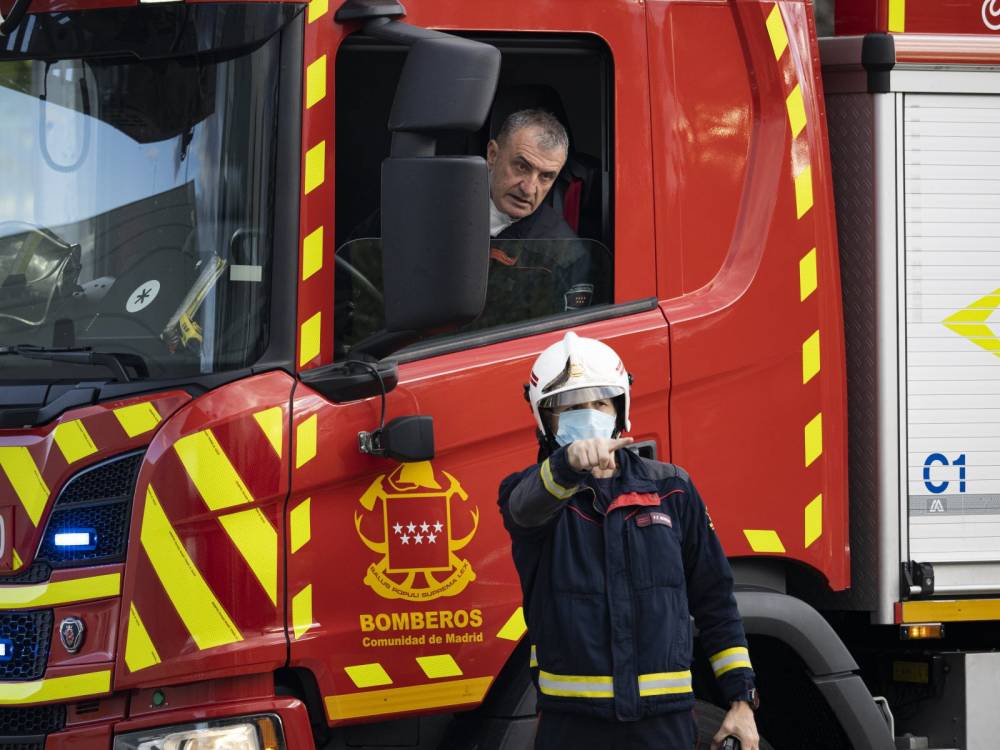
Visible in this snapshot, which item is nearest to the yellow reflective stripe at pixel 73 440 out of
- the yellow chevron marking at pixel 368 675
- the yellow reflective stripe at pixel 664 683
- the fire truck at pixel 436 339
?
the fire truck at pixel 436 339

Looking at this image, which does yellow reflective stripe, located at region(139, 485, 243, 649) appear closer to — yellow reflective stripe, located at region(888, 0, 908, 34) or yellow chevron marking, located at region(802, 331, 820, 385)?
yellow chevron marking, located at region(802, 331, 820, 385)

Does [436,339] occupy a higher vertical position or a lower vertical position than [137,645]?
higher

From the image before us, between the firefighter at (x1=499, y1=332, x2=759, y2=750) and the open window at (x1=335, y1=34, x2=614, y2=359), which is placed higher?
the open window at (x1=335, y1=34, x2=614, y2=359)

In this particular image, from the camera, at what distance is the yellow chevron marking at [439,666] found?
3309 mm

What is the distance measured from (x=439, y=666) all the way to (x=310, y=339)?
2.71ft

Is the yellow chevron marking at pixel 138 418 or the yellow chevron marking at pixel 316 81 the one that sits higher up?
the yellow chevron marking at pixel 316 81

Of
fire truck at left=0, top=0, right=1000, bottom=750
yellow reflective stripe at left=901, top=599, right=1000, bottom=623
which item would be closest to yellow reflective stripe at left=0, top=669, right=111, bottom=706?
fire truck at left=0, top=0, right=1000, bottom=750

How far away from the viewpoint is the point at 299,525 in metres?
3.13

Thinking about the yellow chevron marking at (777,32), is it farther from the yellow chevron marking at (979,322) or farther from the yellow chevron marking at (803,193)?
the yellow chevron marking at (979,322)

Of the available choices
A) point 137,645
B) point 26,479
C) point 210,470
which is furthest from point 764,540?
point 26,479

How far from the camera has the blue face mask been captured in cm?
297

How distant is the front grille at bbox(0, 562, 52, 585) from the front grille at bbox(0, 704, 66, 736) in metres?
0.28

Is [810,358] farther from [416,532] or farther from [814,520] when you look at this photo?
[416,532]

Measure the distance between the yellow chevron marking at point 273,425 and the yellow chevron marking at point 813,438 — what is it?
1.40 meters
